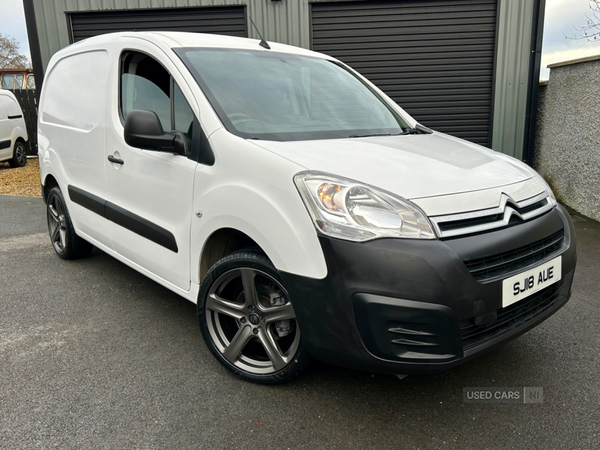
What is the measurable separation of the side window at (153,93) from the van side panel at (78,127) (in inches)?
10.1

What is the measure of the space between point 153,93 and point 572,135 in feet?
18.0

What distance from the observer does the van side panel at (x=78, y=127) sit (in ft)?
11.2

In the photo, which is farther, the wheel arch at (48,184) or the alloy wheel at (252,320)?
the wheel arch at (48,184)

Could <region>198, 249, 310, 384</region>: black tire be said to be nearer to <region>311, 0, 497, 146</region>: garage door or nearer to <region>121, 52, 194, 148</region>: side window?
<region>121, 52, 194, 148</region>: side window

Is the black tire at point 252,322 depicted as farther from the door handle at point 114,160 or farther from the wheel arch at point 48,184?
the wheel arch at point 48,184

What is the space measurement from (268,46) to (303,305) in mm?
1954

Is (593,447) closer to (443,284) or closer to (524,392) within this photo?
(524,392)

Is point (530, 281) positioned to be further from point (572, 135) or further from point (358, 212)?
point (572, 135)

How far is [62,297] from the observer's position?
368 cm

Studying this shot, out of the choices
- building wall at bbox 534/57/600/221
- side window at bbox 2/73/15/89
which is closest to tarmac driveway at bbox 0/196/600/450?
building wall at bbox 534/57/600/221

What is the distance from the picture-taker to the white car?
11289 mm

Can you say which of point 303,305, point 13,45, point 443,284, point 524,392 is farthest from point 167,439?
point 13,45

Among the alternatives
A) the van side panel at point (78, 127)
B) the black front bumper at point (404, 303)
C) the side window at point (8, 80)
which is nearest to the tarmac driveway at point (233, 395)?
the black front bumper at point (404, 303)

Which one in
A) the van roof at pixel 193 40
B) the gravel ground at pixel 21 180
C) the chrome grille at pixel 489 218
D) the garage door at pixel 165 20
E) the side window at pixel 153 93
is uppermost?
the garage door at pixel 165 20
